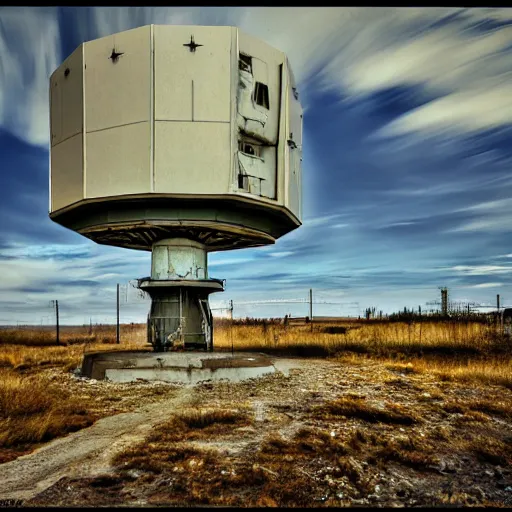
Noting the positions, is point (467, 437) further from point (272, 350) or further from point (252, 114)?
point (272, 350)

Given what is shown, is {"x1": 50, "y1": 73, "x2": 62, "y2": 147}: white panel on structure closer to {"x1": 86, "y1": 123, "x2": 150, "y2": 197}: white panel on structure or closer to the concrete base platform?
{"x1": 86, "y1": 123, "x2": 150, "y2": 197}: white panel on structure

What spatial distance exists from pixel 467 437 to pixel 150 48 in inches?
414

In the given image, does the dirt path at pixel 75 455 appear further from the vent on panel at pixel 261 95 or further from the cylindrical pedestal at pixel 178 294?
the vent on panel at pixel 261 95

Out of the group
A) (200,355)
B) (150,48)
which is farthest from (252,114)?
(200,355)

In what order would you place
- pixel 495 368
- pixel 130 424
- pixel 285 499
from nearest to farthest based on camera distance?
pixel 285 499 → pixel 130 424 → pixel 495 368

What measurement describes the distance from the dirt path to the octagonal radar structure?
5.92 meters

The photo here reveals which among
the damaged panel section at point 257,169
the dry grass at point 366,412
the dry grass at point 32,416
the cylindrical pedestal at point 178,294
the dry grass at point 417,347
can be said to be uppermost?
the damaged panel section at point 257,169

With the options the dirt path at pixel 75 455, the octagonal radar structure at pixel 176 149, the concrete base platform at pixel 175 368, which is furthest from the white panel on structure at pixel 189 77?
the dirt path at pixel 75 455

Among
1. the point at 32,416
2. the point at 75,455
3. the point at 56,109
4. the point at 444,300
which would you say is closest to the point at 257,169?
the point at 56,109

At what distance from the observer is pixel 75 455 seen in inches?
216

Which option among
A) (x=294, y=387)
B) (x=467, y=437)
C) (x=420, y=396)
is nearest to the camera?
(x=467, y=437)

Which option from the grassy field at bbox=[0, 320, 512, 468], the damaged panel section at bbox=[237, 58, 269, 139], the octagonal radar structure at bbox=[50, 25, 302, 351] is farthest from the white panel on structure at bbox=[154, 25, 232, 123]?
the grassy field at bbox=[0, 320, 512, 468]

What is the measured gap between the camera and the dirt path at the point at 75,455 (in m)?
4.55

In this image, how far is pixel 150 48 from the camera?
12.0 m
